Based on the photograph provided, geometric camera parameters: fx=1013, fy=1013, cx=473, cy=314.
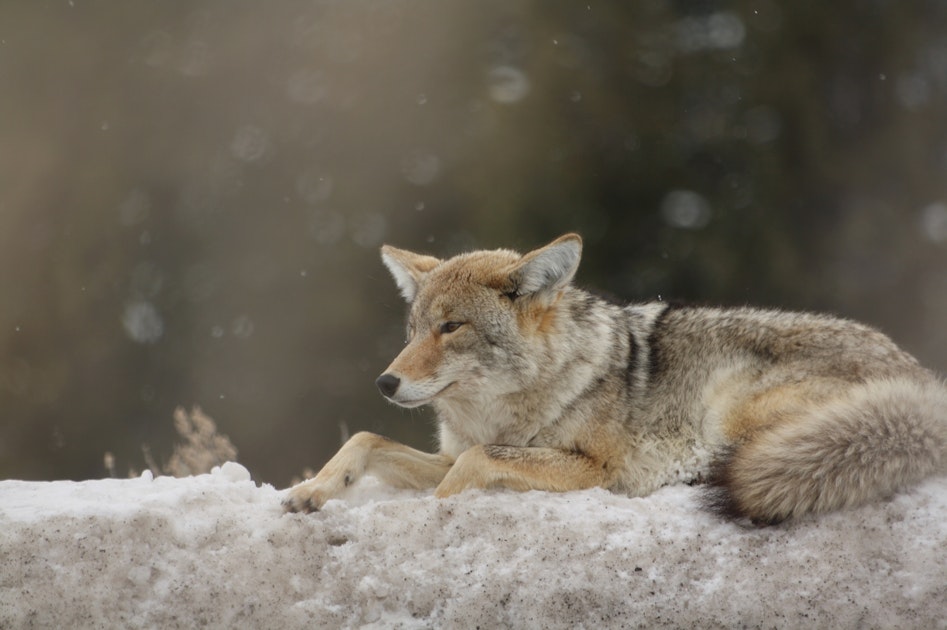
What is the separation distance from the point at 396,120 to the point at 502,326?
10679mm

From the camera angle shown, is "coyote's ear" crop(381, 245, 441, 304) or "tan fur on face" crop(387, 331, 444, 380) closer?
"tan fur on face" crop(387, 331, 444, 380)

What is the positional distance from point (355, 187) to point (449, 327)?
34.3 ft

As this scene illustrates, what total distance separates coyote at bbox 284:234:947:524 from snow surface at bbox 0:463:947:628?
1.61 ft

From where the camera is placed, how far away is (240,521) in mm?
4160

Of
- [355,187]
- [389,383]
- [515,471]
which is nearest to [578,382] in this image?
[515,471]

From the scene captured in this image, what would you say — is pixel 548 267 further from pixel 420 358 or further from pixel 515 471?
pixel 515 471

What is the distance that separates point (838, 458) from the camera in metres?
4.05

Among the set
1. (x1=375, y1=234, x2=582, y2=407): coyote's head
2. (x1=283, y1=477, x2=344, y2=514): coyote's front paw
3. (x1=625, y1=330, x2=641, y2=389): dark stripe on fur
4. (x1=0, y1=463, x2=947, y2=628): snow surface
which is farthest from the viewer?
(x1=625, y1=330, x2=641, y2=389): dark stripe on fur

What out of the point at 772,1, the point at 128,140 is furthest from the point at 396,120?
the point at 772,1

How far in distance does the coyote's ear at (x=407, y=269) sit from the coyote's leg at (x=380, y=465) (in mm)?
874

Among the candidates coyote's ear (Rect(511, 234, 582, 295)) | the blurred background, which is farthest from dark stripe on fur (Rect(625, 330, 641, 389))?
the blurred background

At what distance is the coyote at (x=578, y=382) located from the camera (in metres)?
4.74

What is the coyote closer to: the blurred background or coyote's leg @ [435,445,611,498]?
coyote's leg @ [435,445,611,498]

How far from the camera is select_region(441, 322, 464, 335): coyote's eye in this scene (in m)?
5.03
